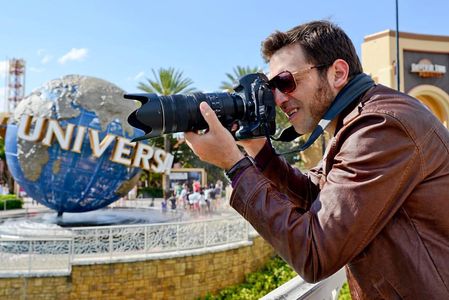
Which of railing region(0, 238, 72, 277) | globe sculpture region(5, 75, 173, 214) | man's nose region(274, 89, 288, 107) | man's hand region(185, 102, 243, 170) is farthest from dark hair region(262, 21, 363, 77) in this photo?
globe sculpture region(5, 75, 173, 214)

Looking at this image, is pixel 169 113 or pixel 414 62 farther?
pixel 414 62

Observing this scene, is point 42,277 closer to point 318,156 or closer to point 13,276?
point 13,276

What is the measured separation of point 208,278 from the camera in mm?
8688

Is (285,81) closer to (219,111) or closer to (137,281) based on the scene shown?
(219,111)

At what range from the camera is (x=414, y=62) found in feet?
67.2

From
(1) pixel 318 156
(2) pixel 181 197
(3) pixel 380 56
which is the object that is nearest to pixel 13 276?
(2) pixel 181 197

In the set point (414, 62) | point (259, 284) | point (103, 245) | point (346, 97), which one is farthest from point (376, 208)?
point (414, 62)

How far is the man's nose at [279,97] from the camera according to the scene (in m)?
1.38

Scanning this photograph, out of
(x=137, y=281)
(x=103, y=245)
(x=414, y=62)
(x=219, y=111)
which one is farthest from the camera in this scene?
(x=414, y=62)

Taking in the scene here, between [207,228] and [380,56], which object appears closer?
[207,228]

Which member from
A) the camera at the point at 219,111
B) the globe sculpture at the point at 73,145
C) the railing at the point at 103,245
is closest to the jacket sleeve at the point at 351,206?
the camera at the point at 219,111

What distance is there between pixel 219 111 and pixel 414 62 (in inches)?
860

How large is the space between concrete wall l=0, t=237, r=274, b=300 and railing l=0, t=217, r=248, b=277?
19cm

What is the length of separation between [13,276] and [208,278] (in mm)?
3774
